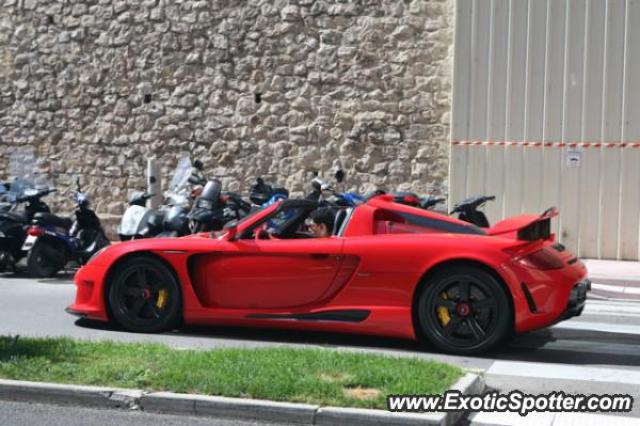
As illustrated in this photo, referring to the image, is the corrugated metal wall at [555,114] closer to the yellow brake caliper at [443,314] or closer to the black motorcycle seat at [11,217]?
the black motorcycle seat at [11,217]

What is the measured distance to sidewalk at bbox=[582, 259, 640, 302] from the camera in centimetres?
1278

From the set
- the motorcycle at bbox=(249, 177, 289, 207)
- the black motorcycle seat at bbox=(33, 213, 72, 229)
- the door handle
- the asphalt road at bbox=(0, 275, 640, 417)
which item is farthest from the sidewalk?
the black motorcycle seat at bbox=(33, 213, 72, 229)

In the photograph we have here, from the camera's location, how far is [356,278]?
8508mm

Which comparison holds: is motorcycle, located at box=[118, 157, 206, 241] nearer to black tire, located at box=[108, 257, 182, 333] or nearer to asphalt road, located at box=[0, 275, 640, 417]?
asphalt road, located at box=[0, 275, 640, 417]

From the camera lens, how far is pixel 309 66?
58.1 ft

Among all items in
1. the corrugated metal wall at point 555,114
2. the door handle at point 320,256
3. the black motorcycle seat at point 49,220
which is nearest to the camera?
the door handle at point 320,256

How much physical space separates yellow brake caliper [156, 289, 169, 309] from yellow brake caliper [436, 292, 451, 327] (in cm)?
244

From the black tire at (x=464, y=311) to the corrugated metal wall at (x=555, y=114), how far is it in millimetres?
8294

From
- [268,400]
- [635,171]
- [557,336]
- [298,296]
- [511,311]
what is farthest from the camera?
[635,171]

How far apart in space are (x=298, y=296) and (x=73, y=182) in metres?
11.4

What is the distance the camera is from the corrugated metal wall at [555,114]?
15797 millimetres

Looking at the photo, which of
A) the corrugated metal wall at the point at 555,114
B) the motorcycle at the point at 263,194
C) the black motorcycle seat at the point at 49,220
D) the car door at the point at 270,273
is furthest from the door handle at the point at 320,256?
the corrugated metal wall at the point at 555,114

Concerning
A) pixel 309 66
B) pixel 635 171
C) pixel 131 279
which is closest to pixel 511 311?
pixel 131 279

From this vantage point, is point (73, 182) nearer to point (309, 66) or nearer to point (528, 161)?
point (309, 66)
